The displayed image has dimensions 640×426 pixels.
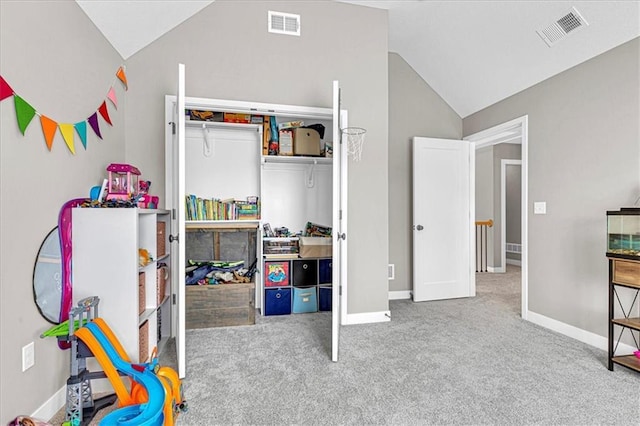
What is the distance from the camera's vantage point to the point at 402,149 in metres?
4.57

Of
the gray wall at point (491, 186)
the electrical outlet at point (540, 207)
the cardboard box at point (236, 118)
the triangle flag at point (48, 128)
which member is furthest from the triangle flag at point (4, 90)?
the gray wall at point (491, 186)

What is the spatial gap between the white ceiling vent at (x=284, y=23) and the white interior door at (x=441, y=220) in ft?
6.53

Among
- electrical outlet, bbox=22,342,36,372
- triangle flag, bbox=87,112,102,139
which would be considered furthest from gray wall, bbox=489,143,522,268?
electrical outlet, bbox=22,342,36,372

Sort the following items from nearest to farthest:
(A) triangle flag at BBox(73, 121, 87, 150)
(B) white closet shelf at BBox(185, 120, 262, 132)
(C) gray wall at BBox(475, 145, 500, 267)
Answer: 1. (A) triangle flag at BBox(73, 121, 87, 150)
2. (B) white closet shelf at BBox(185, 120, 262, 132)
3. (C) gray wall at BBox(475, 145, 500, 267)

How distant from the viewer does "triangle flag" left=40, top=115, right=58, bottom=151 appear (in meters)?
1.87

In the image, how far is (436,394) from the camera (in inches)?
84.1

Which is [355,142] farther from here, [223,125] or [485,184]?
[485,184]

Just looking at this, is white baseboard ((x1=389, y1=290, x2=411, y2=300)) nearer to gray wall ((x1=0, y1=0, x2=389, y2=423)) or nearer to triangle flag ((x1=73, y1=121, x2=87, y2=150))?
gray wall ((x1=0, y1=0, x2=389, y2=423))

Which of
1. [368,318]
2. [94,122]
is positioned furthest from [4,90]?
[368,318]

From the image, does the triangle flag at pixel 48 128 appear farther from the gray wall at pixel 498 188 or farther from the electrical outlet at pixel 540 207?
the gray wall at pixel 498 188

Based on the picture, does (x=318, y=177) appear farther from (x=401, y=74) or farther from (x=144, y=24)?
(x=144, y=24)

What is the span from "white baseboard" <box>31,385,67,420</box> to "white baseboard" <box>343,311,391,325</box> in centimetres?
228

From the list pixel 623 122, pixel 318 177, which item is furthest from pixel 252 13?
pixel 623 122

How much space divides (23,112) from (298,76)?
2.28m
